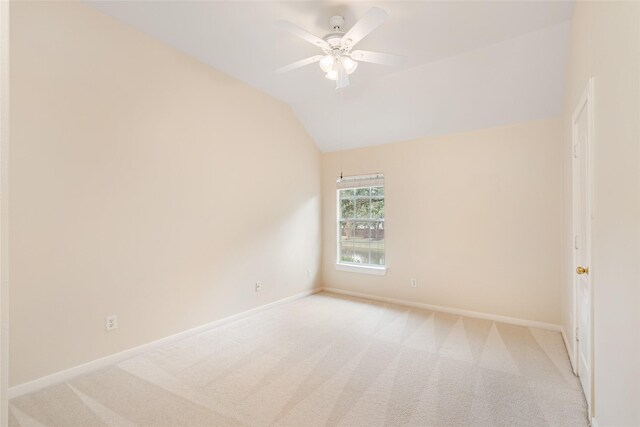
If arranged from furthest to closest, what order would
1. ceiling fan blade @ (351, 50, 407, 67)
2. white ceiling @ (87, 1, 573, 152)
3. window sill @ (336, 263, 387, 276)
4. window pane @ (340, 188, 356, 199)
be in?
window pane @ (340, 188, 356, 199) → window sill @ (336, 263, 387, 276) → white ceiling @ (87, 1, 573, 152) → ceiling fan blade @ (351, 50, 407, 67)

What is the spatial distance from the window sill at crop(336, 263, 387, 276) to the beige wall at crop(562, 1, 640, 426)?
9.86 feet

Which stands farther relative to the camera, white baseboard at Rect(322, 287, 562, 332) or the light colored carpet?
white baseboard at Rect(322, 287, 562, 332)

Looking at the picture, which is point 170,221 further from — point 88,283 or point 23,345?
point 23,345

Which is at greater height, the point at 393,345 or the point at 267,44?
the point at 267,44

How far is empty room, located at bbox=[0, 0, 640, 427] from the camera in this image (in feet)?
6.32

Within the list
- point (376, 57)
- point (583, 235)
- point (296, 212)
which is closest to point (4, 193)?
point (376, 57)

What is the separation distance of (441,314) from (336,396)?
2364 mm

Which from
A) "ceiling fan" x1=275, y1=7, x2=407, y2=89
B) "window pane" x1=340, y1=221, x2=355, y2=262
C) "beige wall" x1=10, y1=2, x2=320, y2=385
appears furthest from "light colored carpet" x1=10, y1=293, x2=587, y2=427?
"ceiling fan" x1=275, y1=7, x2=407, y2=89

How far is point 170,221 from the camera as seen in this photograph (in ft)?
10.4

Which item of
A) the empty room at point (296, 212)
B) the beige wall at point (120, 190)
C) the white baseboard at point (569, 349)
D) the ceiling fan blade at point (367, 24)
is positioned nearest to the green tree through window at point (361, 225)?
the empty room at point (296, 212)

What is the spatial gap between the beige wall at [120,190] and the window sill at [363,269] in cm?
144

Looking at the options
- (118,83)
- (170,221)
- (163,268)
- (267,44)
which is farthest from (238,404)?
(267,44)

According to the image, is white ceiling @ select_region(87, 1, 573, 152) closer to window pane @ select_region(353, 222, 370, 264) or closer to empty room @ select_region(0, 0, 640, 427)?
empty room @ select_region(0, 0, 640, 427)

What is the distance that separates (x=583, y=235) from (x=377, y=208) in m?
2.87
